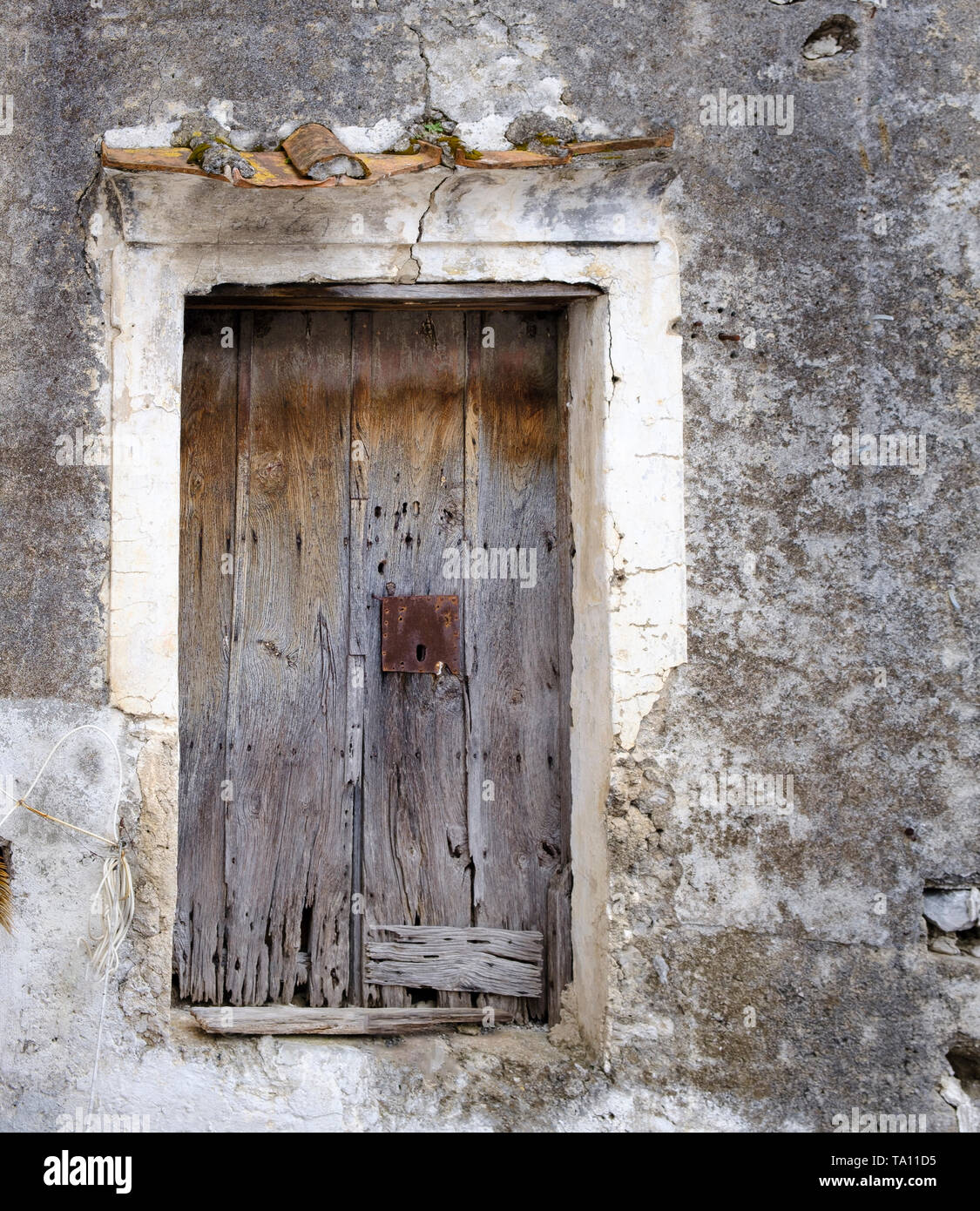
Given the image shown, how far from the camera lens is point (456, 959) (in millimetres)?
2549

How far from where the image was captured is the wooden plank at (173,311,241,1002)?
2.53 m

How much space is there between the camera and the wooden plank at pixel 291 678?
254 centimetres

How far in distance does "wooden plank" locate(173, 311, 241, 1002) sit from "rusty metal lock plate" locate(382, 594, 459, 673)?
457mm

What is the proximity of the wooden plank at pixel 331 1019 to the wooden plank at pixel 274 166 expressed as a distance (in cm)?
211

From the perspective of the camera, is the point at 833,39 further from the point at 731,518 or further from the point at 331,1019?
the point at 331,1019

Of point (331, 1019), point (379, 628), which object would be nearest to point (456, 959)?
point (331, 1019)

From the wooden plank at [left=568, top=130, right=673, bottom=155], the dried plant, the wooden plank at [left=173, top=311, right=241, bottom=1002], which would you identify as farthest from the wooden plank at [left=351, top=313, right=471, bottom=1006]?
the dried plant

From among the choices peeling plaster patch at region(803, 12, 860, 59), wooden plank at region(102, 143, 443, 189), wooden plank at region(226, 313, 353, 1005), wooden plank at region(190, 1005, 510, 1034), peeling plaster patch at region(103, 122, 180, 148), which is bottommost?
wooden plank at region(190, 1005, 510, 1034)

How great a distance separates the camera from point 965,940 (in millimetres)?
2305

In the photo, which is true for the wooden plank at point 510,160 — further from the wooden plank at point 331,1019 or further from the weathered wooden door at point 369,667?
the wooden plank at point 331,1019

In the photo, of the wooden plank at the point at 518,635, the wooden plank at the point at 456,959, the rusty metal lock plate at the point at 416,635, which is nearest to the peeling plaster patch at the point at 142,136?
the wooden plank at the point at 518,635

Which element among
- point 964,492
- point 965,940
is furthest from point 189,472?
point 965,940

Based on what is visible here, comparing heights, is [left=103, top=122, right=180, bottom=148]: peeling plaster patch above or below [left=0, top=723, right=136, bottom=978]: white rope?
above

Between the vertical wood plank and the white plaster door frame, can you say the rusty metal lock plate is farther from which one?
the white plaster door frame
